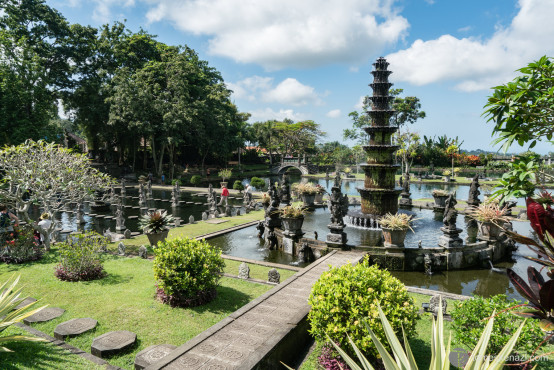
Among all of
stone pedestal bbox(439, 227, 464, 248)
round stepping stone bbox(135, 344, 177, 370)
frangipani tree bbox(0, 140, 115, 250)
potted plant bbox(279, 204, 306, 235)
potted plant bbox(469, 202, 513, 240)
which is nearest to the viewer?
round stepping stone bbox(135, 344, 177, 370)

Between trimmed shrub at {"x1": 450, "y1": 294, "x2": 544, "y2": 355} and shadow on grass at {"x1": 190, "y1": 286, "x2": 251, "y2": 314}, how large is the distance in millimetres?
4508

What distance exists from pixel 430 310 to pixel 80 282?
28.5 ft

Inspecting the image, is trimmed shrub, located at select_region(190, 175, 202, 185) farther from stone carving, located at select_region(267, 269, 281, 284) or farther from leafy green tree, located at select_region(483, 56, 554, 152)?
leafy green tree, located at select_region(483, 56, 554, 152)

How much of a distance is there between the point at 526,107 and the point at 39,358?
7593 mm

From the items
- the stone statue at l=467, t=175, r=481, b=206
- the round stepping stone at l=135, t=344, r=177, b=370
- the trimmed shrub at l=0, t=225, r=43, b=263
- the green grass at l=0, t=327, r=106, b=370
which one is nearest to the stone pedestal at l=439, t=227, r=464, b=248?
the stone statue at l=467, t=175, r=481, b=206

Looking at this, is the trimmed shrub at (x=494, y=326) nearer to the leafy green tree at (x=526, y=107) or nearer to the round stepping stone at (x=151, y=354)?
the leafy green tree at (x=526, y=107)

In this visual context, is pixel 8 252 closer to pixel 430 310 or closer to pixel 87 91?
pixel 430 310

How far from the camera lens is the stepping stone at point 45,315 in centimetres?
641

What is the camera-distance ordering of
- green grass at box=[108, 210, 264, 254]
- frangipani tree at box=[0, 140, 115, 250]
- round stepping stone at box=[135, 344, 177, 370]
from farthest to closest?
green grass at box=[108, 210, 264, 254]
frangipani tree at box=[0, 140, 115, 250]
round stepping stone at box=[135, 344, 177, 370]

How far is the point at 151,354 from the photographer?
201 inches

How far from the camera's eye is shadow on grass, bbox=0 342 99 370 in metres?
4.93

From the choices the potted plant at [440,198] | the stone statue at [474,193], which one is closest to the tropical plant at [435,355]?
the stone statue at [474,193]

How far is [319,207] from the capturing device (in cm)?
2206

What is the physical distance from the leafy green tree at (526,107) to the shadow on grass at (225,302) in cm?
607
